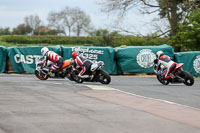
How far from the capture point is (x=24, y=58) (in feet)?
78.3

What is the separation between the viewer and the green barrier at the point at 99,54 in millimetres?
24156

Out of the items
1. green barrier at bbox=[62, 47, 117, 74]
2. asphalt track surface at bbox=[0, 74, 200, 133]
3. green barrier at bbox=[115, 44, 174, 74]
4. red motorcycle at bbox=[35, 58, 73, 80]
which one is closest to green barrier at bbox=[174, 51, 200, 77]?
green barrier at bbox=[115, 44, 174, 74]

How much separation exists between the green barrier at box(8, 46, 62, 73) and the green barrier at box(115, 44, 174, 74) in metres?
4.07

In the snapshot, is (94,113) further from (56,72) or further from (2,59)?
Answer: (2,59)

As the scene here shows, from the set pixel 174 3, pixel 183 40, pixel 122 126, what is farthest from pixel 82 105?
pixel 174 3

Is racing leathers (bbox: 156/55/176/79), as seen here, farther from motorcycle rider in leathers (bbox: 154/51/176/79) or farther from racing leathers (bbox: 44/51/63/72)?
racing leathers (bbox: 44/51/63/72)

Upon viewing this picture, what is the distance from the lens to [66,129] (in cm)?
634

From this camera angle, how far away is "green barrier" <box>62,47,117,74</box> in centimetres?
2416

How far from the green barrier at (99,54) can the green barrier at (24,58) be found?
1.02 metres

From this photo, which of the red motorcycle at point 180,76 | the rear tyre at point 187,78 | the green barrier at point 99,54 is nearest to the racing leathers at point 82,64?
the red motorcycle at point 180,76

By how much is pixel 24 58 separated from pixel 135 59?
245 inches

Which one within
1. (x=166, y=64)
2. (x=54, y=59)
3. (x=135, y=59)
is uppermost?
(x=54, y=59)

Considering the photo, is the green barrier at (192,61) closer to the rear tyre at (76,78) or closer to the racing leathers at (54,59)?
the racing leathers at (54,59)

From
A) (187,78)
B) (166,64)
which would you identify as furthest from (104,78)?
(187,78)
